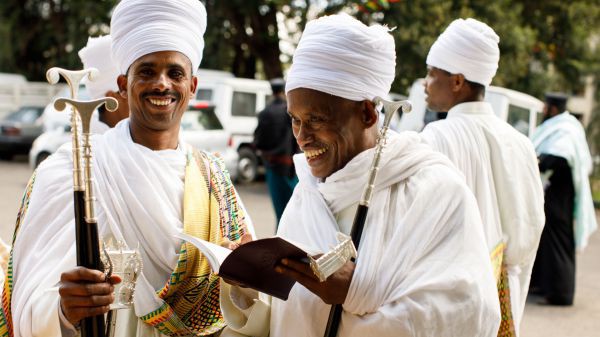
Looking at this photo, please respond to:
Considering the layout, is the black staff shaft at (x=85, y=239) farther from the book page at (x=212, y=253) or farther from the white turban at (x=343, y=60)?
the white turban at (x=343, y=60)

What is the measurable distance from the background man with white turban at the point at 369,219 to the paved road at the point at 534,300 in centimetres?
486

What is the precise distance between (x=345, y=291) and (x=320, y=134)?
1.71 ft

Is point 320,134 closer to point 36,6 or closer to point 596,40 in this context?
point 596,40

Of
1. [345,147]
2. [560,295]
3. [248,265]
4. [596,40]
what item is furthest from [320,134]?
[596,40]

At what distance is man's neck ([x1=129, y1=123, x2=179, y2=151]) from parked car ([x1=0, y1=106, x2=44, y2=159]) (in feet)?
65.4

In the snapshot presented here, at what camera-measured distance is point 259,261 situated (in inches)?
90.0

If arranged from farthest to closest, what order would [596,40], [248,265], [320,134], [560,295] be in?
[596,40]
[560,295]
[320,134]
[248,265]

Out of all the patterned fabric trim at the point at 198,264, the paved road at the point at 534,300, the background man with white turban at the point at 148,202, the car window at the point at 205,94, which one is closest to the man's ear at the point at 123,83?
the background man with white turban at the point at 148,202

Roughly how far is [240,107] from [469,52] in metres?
13.3

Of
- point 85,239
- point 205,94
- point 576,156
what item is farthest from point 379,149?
point 205,94

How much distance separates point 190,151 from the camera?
3020 millimetres

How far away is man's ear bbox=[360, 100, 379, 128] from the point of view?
2627 mm

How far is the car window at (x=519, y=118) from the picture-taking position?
13430 mm

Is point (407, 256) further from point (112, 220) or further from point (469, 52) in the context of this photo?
point (469, 52)
